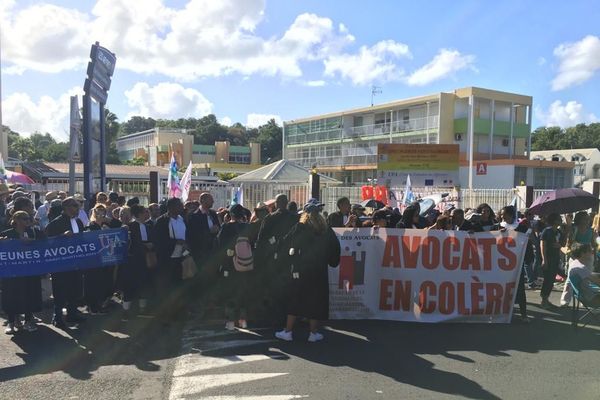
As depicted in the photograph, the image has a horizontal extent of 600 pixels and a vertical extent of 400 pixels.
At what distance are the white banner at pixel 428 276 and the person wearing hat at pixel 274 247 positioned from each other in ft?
2.88

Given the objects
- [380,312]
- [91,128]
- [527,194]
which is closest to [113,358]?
[380,312]

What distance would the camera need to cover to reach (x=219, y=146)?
87688 millimetres

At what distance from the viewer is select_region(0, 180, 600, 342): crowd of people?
21.6 feet

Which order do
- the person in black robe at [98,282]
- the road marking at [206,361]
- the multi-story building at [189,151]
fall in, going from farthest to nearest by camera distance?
the multi-story building at [189,151] < the person in black robe at [98,282] < the road marking at [206,361]

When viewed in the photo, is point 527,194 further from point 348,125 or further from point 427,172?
point 348,125

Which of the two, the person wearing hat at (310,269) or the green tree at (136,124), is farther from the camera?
the green tree at (136,124)

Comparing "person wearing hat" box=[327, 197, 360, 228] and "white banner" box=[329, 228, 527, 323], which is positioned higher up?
"person wearing hat" box=[327, 197, 360, 228]

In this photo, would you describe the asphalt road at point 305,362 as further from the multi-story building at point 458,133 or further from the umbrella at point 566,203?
the multi-story building at point 458,133

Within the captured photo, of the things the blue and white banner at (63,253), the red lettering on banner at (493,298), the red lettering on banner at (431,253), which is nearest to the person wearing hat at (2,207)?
the blue and white banner at (63,253)

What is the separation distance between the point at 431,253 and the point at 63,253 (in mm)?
5124

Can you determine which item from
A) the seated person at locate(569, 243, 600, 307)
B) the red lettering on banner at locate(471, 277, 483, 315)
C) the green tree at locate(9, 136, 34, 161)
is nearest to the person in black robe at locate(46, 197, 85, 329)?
the red lettering on banner at locate(471, 277, 483, 315)

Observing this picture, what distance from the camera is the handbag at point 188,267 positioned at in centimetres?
743

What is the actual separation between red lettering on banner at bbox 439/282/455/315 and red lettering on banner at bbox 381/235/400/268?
735mm

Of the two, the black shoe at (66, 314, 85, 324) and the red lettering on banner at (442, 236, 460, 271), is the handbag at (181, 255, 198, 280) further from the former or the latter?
the red lettering on banner at (442, 236, 460, 271)
